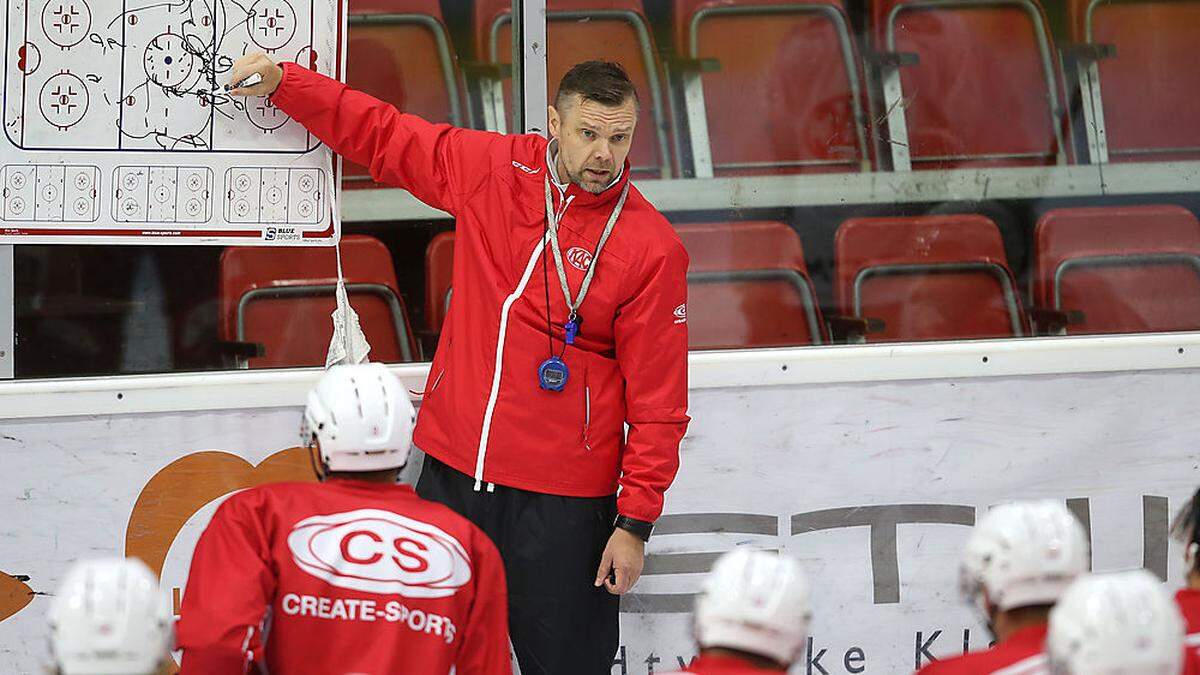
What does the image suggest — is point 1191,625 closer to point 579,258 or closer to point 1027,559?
point 1027,559

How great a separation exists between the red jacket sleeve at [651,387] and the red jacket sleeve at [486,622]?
1.82ft

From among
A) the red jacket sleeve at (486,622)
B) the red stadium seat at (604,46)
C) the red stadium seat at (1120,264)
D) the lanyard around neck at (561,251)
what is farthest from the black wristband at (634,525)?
the red stadium seat at (1120,264)

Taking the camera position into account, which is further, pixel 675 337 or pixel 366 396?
pixel 675 337

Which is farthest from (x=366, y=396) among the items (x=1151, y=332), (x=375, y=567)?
(x=1151, y=332)

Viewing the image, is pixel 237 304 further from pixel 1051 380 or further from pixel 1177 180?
pixel 1177 180

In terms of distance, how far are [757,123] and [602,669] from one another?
146cm

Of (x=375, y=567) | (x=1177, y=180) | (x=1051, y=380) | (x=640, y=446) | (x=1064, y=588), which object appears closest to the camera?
(x=1064, y=588)

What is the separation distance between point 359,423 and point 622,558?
802mm

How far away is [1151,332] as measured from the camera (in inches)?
152

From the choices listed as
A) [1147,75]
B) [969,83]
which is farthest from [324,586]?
[1147,75]

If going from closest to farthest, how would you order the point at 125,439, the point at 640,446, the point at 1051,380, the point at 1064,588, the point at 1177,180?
1. the point at 1064,588
2. the point at 640,446
3. the point at 125,439
4. the point at 1051,380
5. the point at 1177,180

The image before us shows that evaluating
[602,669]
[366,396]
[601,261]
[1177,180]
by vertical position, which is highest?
[1177,180]

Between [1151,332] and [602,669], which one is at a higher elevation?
[1151,332]

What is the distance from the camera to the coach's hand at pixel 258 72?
3.23 m
